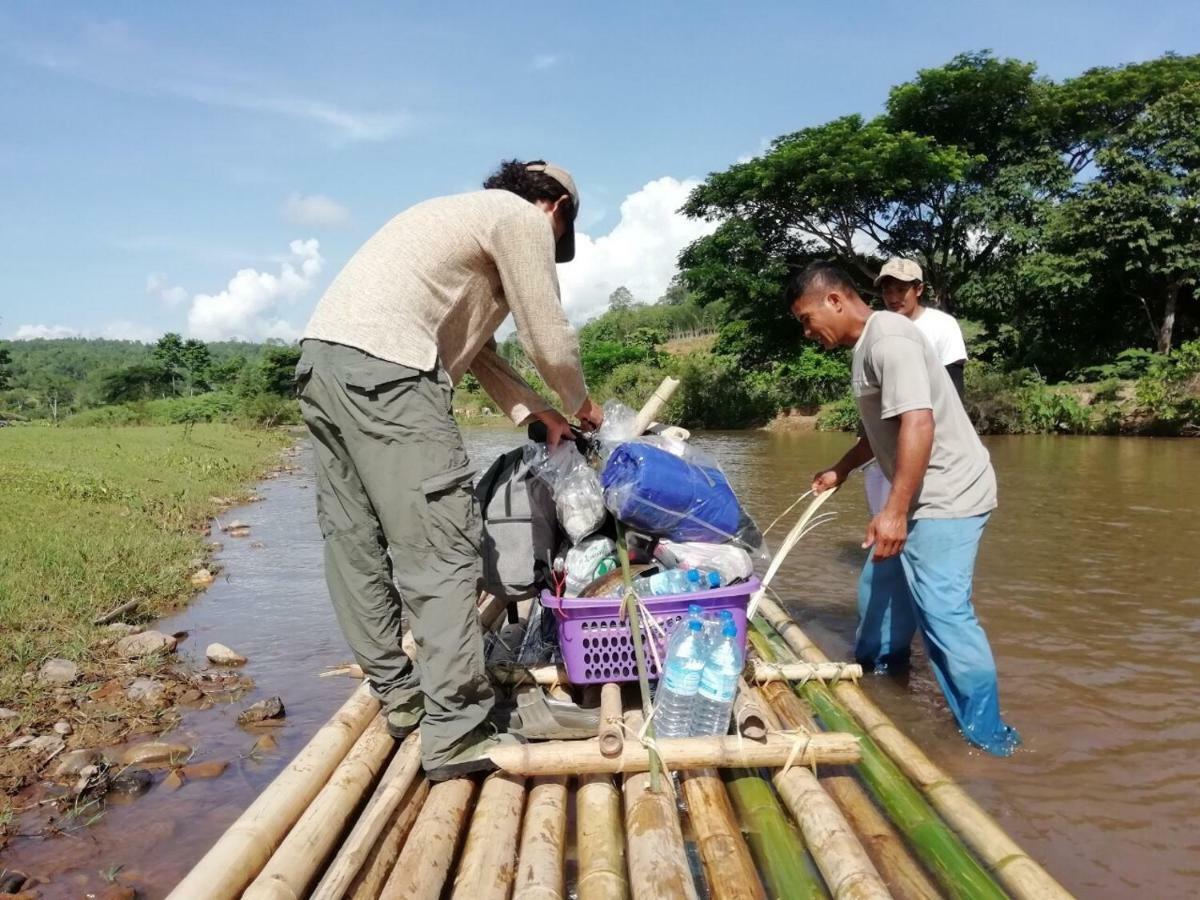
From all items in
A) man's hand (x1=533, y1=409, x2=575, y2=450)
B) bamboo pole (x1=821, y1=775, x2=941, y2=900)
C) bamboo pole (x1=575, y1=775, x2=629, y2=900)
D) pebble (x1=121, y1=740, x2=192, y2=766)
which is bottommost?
pebble (x1=121, y1=740, x2=192, y2=766)

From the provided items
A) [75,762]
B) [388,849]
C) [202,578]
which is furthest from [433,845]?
[202,578]

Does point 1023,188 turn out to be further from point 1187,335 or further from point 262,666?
point 262,666

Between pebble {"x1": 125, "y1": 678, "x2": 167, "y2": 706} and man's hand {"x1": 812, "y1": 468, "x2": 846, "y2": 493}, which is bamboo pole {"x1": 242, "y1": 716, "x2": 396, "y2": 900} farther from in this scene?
man's hand {"x1": 812, "y1": 468, "x2": 846, "y2": 493}

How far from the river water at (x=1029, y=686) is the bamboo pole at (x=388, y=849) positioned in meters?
0.80

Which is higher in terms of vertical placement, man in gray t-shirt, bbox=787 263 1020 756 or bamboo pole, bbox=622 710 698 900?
man in gray t-shirt, bbox=787 263 1020 756

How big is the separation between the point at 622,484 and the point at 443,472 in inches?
29.7

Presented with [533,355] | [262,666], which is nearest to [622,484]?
[533,355]

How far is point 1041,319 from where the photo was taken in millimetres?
23422

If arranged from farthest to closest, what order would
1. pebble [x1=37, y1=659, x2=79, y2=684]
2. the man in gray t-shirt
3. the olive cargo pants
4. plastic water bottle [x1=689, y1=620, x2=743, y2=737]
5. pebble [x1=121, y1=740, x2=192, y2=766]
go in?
pebble [x1=37, y1=659, x2=79, y2=684] < pebble [x1=121, y1=740, x2=192, y2=766] < the man in gray t-shirt < plastic water bottle [x1=689, y1=620, x2=743, y2=737] < the olive cargo pants

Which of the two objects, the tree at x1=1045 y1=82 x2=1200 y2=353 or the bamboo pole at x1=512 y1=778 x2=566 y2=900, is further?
the tree at x1=1045 y1=82 x2=1200 y2=353

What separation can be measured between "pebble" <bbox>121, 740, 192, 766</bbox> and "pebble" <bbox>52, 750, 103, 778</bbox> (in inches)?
4.2

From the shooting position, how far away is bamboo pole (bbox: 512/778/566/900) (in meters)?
1.86

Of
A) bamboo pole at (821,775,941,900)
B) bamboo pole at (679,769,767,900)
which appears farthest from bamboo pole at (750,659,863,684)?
bamboo pole at (679,769,767,900)

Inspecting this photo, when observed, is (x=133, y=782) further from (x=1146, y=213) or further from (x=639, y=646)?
(x=1146, y=213)
